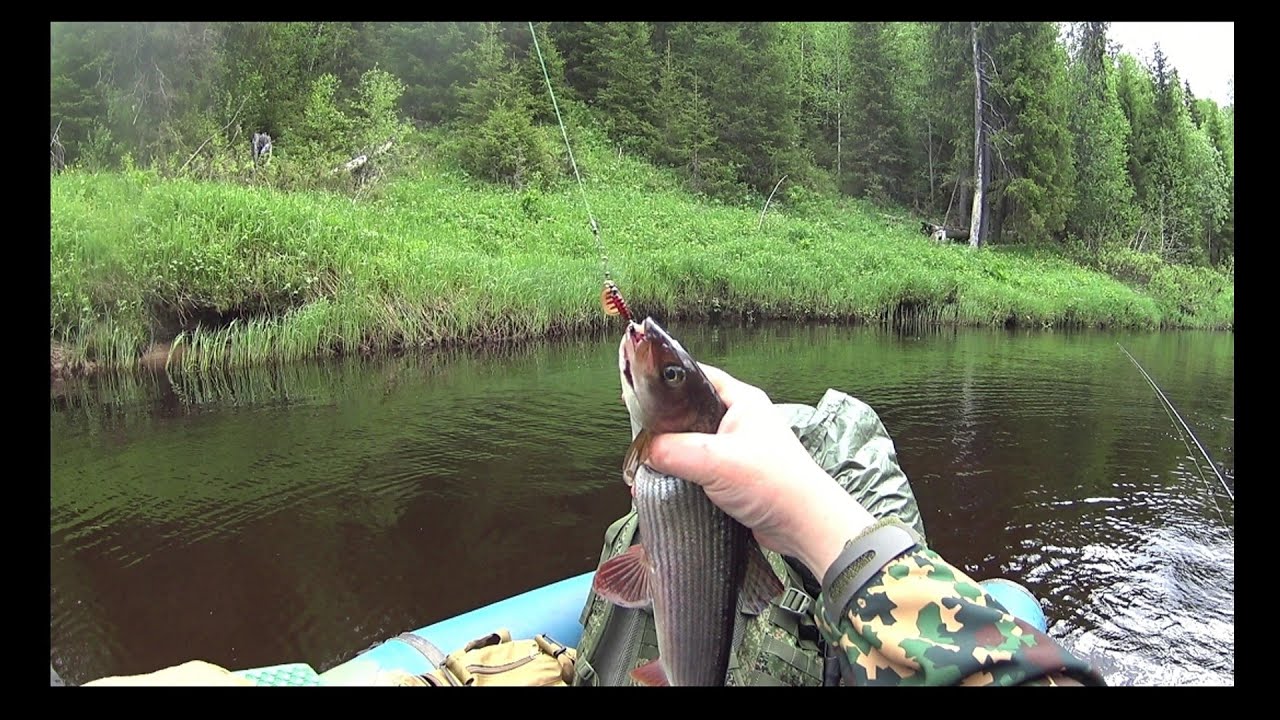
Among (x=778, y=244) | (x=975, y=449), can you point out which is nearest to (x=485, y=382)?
(x=975, y=449)

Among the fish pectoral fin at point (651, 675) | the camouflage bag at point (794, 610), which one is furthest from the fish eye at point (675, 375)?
the fish pectoral fin at point (651, 675)

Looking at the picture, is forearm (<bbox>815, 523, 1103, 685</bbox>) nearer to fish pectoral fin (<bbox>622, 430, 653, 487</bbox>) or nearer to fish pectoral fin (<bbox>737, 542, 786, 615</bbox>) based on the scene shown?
fish pectoral fin (<bbox>737, 542, 786, 615</bbox>)

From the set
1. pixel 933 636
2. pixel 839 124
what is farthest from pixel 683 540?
pixel 839 124

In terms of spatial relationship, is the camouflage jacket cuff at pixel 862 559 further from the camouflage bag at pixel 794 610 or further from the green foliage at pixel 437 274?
the green foliage at pixel 437 274

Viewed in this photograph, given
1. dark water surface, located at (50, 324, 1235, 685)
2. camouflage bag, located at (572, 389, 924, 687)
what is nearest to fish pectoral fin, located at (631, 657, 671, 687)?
camouflage bag, located at (572, 389, 924, 687)

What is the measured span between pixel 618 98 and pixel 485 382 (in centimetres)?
2372

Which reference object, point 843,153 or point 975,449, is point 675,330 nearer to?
point 975,449

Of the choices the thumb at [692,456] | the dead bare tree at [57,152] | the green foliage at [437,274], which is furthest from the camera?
the dead bare tree at [57,152]

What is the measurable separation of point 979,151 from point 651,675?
32.5 m

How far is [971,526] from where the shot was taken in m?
6.47

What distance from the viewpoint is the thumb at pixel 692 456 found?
1.45 meters

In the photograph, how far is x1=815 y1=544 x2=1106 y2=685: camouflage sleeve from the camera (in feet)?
4.01

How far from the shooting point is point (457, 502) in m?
6.66

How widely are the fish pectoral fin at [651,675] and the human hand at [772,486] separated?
0.41m
